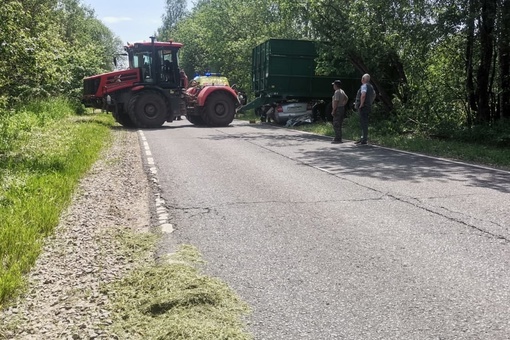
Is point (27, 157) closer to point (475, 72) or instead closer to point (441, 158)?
point (441, 158)

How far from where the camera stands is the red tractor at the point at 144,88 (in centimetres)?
1831

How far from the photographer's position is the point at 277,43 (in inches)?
834

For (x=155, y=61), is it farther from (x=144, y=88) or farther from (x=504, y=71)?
(x=504, y=71)

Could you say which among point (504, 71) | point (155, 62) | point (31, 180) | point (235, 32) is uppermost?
point (235, 32)

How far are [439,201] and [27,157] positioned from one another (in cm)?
711

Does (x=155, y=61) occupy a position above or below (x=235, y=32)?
below

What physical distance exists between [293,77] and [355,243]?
17.6 m

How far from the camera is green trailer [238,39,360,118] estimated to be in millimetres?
21250

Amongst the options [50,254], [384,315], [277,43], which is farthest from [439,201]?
[277,43]

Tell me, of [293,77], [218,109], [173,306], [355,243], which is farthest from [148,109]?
[173,306]

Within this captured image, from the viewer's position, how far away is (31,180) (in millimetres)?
6785

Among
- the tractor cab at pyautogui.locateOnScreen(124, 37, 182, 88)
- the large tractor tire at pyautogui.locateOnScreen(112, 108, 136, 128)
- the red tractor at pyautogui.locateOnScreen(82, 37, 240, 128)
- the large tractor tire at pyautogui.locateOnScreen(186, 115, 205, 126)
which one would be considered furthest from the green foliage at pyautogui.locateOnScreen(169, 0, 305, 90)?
the large tractor tire at pyautogui.locateOnScreen(112, 108, 136, 128)

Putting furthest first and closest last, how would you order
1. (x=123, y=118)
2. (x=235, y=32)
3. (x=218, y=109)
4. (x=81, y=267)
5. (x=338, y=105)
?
(x=235, y=32)
(x=218, y=109)
(x=123, y=118)
(x=338, y=105)
(x=81, y=267)

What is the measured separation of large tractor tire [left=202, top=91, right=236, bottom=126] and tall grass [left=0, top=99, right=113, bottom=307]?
607 centimetres
